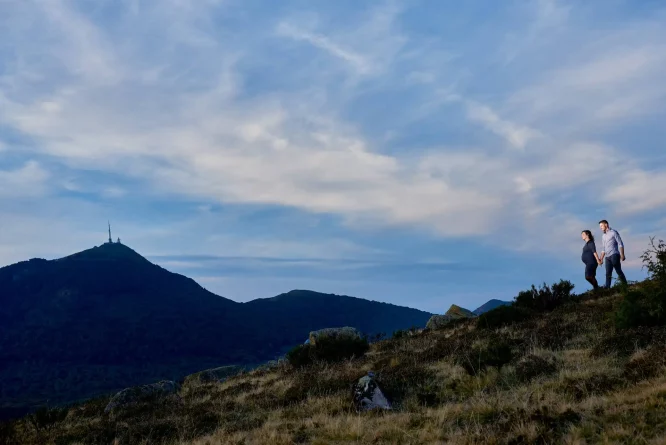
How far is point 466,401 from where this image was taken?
8922mm

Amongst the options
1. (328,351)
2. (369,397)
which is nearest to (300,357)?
(328,351)

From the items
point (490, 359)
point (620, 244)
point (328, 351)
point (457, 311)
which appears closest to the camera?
point (490, 359)

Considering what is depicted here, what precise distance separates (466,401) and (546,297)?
1220 centimetres

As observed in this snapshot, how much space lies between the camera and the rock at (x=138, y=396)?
17922 millimetres

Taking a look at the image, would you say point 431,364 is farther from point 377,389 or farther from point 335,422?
point 335,422

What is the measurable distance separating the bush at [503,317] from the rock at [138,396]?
1110 centimetres

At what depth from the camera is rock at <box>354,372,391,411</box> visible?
970 centimetres

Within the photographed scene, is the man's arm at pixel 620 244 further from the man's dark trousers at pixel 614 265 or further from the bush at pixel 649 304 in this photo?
the bush at pixel 649 304

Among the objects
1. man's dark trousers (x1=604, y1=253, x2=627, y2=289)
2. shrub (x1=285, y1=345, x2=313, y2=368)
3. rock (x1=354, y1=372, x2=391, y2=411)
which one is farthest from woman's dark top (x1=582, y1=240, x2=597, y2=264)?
rock (x1=354, y1=372, x2=391, y2=411)

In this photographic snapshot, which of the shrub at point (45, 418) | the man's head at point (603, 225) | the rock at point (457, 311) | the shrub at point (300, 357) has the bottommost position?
the shrub at point (45, 418)

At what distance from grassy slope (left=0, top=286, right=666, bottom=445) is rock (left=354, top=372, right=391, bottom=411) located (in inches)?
9.1

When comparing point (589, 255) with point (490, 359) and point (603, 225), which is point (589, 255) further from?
point (490, 359)

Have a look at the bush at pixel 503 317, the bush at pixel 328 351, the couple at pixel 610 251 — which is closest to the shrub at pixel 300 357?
the bush at pixel 328 351

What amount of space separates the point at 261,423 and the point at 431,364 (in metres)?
4.91
